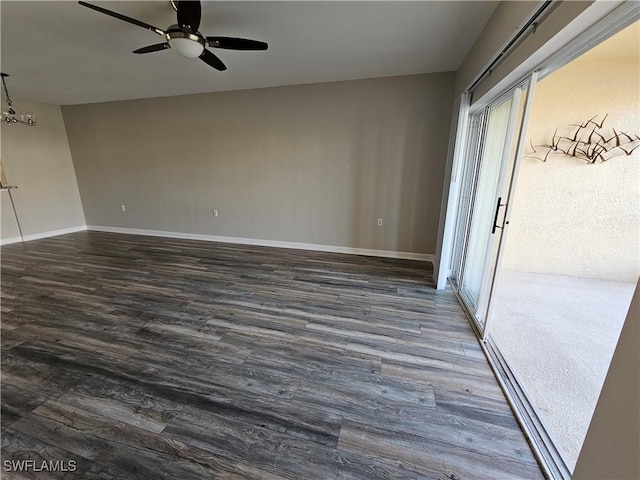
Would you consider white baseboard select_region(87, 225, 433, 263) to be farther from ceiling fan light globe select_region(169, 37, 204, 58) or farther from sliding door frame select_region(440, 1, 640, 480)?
ceiling fan light globe select_region(169, 37, 204, 58)

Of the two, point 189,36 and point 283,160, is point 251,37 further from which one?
point 283,160

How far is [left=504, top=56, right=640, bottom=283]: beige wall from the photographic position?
289 cm

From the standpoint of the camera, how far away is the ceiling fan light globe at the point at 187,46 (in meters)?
2.07

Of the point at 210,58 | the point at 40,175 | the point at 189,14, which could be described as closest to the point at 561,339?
the point at 189,14

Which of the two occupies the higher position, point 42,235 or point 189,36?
point 189,36

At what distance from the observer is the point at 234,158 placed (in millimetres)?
4809

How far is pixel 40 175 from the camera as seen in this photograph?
5.45 m

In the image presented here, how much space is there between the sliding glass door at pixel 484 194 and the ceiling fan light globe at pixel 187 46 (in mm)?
2459

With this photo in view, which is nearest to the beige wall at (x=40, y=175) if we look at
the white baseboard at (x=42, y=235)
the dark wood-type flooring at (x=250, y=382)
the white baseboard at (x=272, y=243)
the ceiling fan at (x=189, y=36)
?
the white baseboard at (x=42, y=235)

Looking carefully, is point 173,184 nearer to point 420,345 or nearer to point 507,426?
point 420,345

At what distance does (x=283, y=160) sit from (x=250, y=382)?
11.7ft

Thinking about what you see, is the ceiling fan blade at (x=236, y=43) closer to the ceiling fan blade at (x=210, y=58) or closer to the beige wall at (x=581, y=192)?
the ceiling fan blade at (x=210, y=58)

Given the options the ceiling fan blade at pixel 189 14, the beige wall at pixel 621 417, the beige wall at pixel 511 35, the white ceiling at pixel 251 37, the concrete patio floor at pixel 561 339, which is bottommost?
the concrete patio floor at pixel 561 339

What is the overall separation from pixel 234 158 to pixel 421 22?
347 centimetres
